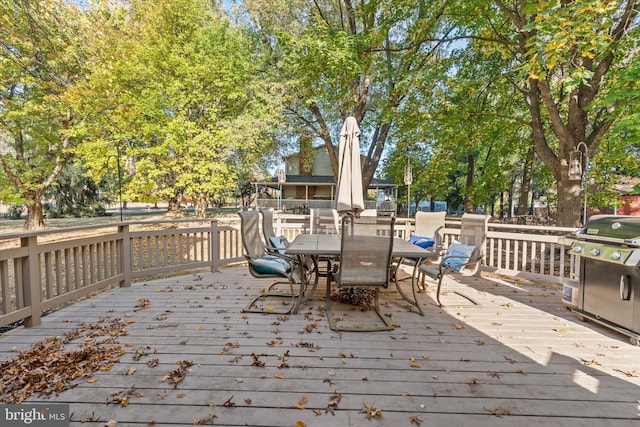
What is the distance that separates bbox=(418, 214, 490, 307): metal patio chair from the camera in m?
3.57

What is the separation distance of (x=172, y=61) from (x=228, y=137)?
3.89m

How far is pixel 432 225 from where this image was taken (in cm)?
514

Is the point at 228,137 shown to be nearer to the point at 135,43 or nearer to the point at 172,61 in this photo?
the point at 172,61

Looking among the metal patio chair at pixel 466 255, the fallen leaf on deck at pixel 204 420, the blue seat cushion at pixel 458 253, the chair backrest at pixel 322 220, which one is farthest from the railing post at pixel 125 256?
the blue seat cushion at pixel 458 253

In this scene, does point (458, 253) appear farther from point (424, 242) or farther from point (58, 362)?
point (58, 362)

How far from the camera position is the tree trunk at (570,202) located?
5746 mm

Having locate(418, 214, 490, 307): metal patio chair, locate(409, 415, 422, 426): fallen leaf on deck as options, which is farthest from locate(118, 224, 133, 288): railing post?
locate(409, 415, 422, 426): fallen leaf on deck

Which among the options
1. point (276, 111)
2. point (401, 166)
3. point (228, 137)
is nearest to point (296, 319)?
point (276, 111)

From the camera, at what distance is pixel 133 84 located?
38.5 feet

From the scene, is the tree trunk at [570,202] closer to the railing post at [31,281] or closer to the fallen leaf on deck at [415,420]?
the fallen leaf on deck at [415,420]

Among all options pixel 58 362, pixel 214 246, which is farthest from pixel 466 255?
pixel 58 362

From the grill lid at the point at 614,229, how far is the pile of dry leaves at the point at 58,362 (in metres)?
4.56

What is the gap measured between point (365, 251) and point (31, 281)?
136 inches

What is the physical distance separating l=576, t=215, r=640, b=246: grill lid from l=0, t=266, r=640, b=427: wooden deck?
3.17 ft
